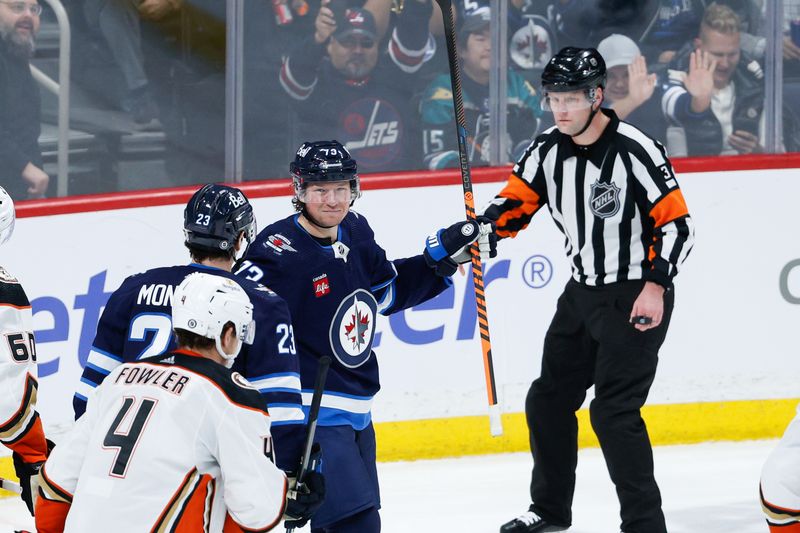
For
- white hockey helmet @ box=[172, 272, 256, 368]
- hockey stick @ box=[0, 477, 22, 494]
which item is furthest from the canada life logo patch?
hockey stick @ box=[0, 477, 22, 494]

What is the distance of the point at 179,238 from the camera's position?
476cm

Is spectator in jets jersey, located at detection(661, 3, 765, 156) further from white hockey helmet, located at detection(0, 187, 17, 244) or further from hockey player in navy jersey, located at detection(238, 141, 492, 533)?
white hockey helmet, located at detection(0, 187, 17, 244)

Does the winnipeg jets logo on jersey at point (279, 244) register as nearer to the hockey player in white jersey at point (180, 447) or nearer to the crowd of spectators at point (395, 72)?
the hockey player in white jersey at point (180, 447)

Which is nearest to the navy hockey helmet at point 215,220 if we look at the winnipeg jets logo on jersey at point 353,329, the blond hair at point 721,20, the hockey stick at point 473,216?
the winnipeg jets logo on jersey at point 353,329

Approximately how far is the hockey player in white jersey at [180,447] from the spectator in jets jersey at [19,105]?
96.3 inches

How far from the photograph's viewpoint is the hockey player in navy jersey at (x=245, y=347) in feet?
9.20

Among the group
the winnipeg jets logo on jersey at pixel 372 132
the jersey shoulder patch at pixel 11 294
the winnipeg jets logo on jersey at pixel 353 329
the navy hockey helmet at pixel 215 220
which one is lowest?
the winnipeg jets logo on jersey at pixel 353 329

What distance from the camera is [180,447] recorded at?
231 centimetres

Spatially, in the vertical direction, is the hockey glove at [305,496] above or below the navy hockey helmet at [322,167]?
below

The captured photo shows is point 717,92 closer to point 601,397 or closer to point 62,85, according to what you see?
point 601,397

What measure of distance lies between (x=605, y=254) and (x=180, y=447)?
1928mm

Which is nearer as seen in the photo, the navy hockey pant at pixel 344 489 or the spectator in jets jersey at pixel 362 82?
the navy hockey pant at pixel 344 489

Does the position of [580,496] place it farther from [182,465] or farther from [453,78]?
[182,465]

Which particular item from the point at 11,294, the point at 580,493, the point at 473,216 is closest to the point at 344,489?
the point at 11,294
